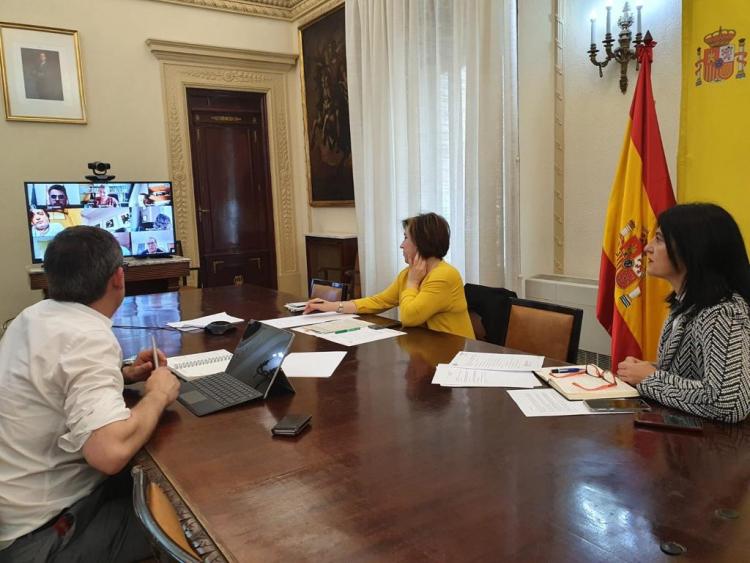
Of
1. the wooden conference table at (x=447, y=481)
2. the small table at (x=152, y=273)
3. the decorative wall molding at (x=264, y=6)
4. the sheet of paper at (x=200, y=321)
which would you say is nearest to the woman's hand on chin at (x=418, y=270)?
the sheet of paper at (x=200, y=321)

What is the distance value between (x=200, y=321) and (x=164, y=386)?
46.5 inches

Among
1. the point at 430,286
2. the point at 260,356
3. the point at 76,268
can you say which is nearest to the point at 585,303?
the point at 430,286

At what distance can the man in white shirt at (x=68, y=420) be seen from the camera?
50.6 inches

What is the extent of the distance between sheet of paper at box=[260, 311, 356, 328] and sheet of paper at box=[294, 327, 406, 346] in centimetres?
13

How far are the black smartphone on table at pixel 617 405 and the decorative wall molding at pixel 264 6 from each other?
16.3 ft

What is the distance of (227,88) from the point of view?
576 cm

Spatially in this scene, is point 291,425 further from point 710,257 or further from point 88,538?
point 710,257

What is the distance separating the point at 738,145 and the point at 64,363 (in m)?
2.69

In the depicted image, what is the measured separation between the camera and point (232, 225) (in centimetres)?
597

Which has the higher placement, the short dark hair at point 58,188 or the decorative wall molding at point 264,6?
the decorative wall molding at point 264,6

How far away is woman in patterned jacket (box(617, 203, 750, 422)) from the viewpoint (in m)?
1.36

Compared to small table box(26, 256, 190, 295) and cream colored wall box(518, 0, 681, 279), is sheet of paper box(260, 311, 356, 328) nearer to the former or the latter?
cream colored wall box(518, 0, 681, 279)

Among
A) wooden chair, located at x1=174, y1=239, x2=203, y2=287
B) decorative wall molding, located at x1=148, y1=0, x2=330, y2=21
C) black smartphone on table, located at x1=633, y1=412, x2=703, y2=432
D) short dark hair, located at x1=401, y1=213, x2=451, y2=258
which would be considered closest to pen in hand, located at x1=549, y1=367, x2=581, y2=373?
black smartphone on table, located at x1=633, y1=412, x2=703, y2=432

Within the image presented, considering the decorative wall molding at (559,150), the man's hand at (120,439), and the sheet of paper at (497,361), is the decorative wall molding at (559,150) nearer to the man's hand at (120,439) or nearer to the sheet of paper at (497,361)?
the sheet of paper at (497,361)
